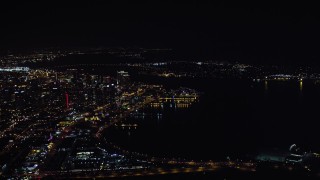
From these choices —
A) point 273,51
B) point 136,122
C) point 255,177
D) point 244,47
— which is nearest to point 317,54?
point 273,51

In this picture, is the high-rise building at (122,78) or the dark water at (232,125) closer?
the dark water at (232,125)

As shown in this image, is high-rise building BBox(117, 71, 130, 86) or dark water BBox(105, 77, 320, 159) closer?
dark water BBox(105, 77, 320, 159)

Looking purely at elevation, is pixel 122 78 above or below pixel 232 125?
above

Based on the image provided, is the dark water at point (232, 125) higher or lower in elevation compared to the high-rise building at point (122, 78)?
lower

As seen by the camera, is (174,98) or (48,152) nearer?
(48,152)

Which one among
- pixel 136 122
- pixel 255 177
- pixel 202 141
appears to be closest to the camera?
pixel 255 177

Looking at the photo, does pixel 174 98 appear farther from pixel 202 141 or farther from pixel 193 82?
pixel 202 141

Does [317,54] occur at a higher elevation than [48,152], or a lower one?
higher

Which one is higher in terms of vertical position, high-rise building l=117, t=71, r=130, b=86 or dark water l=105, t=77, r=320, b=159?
high-rise building l=117, t=71, r=130, b=86
